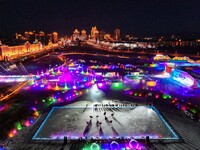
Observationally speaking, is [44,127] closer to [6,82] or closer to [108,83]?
[108,83]

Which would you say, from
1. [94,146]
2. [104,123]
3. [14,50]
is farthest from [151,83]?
[14,50]

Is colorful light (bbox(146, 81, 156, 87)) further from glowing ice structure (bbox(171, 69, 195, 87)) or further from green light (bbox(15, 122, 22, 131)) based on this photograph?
green light (bbox(15, 122, 22, 131))

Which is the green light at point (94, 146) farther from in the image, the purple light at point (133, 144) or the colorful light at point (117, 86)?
the colorful light at point (117, 86)

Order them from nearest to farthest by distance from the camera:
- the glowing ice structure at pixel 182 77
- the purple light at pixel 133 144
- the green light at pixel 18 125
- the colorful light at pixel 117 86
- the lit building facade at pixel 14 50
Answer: the purple light at pixel 133 144, the green light at pixel 18 125, the glowing ice structure at pixel 182 77, the colorful light at pixel 117 86, the lit building facade at pixel 14 50

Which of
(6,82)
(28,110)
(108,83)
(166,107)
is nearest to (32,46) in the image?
(6,82)

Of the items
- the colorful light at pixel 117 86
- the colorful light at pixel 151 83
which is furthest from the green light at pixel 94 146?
the colorful light at pixel 151 83

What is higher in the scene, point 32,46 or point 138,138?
point 32,46

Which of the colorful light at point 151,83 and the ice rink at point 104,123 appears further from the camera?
the colorful light at point 151,83

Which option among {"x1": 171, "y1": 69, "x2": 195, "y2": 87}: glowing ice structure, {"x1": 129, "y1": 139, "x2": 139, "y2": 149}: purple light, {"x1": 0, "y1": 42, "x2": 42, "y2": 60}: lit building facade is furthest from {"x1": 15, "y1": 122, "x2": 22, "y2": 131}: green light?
{"x1": 0, "y1": 42, "x2": 42, "y2": 60}: lit building facade

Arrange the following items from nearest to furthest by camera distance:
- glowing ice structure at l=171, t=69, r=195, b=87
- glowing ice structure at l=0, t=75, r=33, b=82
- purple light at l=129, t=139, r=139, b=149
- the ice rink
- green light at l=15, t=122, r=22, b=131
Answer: purple light at l=129, t=139, r=139, b=149
the ice rink
green light at l=15, t=122, r=22, b=131
glowing ice structure at l=171, t=69, r=195, b=87
glowing ice structure at l=0, t=75, r=33, b=82

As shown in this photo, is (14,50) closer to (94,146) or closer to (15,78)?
(15,78)

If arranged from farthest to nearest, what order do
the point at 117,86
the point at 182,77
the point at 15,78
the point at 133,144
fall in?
the point at 15,78 → the point at 182,77 → the point at 117,86 → the point at 133,144
